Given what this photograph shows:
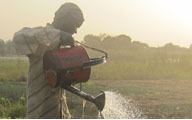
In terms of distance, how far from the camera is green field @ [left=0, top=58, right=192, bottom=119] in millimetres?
3760

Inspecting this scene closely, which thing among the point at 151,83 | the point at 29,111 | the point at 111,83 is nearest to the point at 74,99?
the point at 111,83

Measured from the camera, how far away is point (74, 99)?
390cm

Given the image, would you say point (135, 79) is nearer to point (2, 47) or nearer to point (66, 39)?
point (2, 47)

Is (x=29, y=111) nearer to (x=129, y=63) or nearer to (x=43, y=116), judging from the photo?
(x=43, y=116)

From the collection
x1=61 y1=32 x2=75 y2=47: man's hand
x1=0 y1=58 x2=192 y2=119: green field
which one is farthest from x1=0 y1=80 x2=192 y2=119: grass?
x1=61 y1=32 x2=75 y2=47: man's hand

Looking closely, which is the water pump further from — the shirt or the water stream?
the water stream

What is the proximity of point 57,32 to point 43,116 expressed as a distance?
0.29 metres

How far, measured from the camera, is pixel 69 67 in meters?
1.65

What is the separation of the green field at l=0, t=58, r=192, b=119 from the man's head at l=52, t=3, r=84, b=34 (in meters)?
1.92

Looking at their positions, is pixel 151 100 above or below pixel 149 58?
below

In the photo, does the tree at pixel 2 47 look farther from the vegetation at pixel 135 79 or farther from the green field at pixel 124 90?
the green field at pixel 124 90

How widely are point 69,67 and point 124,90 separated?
2458 mm

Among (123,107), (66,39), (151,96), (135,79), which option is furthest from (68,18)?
(151,96)

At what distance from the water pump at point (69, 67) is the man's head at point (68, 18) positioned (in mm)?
66
